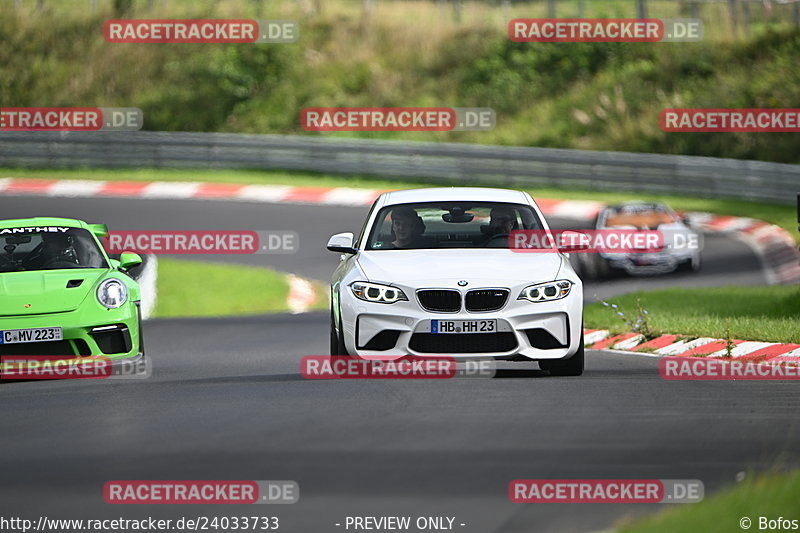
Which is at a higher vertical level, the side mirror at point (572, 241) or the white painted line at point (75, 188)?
the white painted line at point (75, 188)

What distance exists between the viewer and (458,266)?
1085 cm

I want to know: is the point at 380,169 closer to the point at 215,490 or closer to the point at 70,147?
the point at 70,147

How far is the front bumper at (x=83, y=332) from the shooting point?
11.6m

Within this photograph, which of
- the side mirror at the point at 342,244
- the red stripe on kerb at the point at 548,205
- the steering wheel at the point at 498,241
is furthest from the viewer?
the red stripe on kerb at the point at 548,205

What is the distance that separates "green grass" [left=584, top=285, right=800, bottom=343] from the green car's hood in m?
5.63

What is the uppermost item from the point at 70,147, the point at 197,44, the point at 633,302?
the point at 197,44

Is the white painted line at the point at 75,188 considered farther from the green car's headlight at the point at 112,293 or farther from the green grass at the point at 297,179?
the green car's headlight at the point at 112,293

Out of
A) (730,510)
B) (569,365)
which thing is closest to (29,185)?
(569,365)

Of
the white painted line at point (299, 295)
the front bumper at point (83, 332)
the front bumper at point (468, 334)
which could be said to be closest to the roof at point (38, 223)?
the front bumper at point (83, 332)

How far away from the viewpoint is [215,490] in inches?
284

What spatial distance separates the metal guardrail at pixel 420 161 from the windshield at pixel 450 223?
18.7 meters

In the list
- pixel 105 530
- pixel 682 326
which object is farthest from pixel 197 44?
pixel 105 530

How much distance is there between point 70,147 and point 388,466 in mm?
27185

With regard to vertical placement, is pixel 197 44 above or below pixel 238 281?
above
